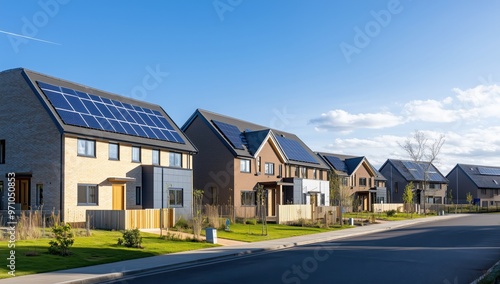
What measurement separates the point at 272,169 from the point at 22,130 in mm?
25686

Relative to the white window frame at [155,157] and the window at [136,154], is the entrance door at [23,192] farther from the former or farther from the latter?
the white window frame at [155,157]

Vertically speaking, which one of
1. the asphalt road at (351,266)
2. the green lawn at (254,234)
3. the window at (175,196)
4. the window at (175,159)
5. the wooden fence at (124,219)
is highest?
the window at (175,159)

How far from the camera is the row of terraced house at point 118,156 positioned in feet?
96.0

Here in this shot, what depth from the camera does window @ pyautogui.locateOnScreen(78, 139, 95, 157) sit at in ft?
98.6

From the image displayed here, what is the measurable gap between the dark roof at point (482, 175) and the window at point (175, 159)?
3150 inches

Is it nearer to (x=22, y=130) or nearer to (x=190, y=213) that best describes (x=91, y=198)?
(x=22, y=130)

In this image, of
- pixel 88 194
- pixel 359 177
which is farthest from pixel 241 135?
pixel 359 177

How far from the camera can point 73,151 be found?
29.4 m

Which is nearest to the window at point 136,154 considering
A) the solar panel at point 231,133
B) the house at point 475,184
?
the solar panel at point 231,133

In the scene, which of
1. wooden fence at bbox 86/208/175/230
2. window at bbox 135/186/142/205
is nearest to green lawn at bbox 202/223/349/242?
wooden fence at bbox 86/208/175/230

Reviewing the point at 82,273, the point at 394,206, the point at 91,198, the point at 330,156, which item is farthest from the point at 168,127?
the point at 394,206

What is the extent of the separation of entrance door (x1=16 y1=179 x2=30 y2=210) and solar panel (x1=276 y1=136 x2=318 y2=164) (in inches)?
1127

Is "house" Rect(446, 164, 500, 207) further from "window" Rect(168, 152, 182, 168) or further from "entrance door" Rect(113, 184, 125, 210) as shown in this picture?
"entrance door" Rect(113, 184, 125, 210)

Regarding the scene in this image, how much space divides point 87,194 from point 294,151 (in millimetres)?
30041
